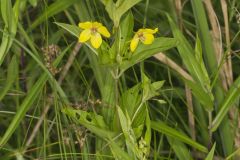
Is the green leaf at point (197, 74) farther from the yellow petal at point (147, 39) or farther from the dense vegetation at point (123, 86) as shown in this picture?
the yellow petal at point (147, 39)

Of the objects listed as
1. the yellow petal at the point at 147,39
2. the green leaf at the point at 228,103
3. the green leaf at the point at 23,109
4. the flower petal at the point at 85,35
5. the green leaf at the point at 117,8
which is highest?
the green leaf at the point at 117,8

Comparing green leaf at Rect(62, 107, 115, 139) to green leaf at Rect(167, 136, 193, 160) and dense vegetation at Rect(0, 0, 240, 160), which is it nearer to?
dense vegetation at Rect(0, 0, 240, 160)

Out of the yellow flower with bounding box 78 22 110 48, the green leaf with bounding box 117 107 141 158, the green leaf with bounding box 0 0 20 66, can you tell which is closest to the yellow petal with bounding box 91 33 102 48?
the yellow flower with bounding box 78 22 110 48

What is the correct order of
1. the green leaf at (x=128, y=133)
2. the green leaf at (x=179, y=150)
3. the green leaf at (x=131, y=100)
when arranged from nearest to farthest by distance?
the green leaf at (x=128, y=133), the green leaf at (x=131, y=100), the green leaf at (x=179, y=150)

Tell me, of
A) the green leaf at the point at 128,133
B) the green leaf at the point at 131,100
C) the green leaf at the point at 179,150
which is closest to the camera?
the green leaf at the point at 128,133

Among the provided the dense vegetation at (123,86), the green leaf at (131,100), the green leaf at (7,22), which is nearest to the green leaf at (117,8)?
the dense vegetation at (123,86)

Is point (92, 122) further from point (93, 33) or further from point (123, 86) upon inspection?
point (123, 86)

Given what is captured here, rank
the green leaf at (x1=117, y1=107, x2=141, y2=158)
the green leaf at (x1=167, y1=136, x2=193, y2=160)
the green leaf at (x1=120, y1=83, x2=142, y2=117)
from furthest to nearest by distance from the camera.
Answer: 1. the green leaf at (x1=167, y1=136, x2=193, y2=160)
2. the green leaf at (x1=120, y1=83, x2=142, y2=117)
3. the green leaf at (x1=117, y1=107, x2=141, y2=158)
